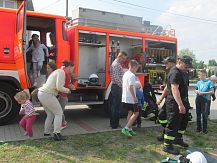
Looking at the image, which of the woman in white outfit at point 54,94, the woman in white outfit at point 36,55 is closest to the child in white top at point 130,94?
the woman in white outfit at point 54,94

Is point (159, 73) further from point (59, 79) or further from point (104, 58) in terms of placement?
point (59, 79)

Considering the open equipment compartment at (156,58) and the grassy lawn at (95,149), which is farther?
the open equipment compartment at (156,58)

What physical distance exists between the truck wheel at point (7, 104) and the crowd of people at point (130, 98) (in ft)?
2.30

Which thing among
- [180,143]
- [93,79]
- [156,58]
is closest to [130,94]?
[180,143]

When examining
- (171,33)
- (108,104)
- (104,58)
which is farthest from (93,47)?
(171,33)

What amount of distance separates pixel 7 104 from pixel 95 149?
2.68m

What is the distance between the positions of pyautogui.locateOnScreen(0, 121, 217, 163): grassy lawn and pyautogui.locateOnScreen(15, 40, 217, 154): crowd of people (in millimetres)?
262

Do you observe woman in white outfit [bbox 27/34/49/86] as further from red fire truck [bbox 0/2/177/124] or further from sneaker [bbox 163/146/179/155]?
sneaker [bbox 163/146/179/155]

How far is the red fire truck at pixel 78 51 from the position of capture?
22.0 feet

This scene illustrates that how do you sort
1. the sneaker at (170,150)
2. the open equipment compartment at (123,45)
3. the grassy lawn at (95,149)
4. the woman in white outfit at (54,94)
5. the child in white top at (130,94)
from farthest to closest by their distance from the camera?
the open equipment compartment at (123,45)
the child in white top at (130,94)
the woman in white outfit at (54,94)
the sneaker at (170,150)
the grassy lawn at (95,149)

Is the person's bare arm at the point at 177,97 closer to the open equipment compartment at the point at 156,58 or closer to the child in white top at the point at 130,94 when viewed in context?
the child in white top at the point at 130,94

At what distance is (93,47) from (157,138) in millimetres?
3305

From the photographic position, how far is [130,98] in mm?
6266

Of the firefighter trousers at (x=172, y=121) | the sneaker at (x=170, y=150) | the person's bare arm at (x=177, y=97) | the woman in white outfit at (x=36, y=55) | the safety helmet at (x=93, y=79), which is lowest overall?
the sneaker at (x=170, y=150)
